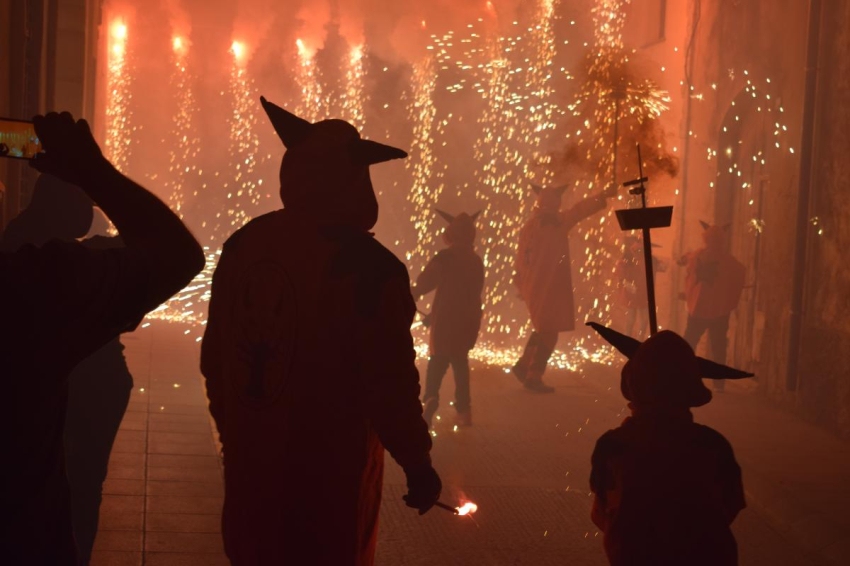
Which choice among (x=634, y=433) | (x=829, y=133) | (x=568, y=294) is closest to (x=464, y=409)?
(x=568, y=294)

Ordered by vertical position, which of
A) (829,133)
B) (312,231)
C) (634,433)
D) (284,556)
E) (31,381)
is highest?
(829,133)

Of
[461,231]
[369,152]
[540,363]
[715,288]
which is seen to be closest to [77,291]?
[369,152]

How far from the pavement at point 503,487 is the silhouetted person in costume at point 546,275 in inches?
27.6

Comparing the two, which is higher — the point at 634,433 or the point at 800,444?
the point at 634,433

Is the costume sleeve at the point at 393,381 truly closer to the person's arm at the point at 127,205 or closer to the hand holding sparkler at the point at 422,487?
the hand holding sparkler at the point at 422,487

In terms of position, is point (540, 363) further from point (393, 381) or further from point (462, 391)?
point (393, 381)

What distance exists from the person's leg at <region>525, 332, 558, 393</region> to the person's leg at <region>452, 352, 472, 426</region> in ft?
6.79

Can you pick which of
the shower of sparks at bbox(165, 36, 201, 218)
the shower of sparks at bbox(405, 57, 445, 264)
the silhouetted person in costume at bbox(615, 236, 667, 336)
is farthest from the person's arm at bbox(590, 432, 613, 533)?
the shower of sparks at bbox(165, 36, 201, 218)

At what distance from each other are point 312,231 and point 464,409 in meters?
6.74

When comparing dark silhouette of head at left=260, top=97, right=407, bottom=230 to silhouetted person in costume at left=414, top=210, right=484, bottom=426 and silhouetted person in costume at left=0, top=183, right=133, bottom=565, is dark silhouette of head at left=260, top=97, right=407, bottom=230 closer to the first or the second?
silhouetted person in costume at left=0, top=183, right=133, bottom=565

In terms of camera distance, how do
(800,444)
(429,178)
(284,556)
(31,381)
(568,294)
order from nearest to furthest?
(31,381) → (284,556) → (800,444) → (568,294) → (429,178)

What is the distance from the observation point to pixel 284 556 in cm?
328

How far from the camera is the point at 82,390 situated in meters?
5.05

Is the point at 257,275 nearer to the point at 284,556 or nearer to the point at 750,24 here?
the point at 284,556
